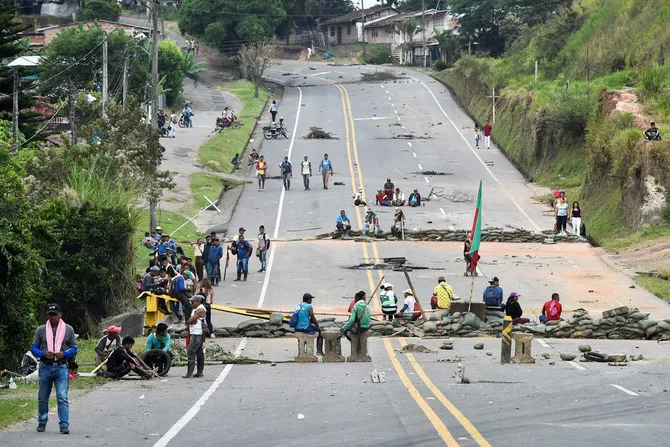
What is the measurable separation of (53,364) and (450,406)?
5732mm

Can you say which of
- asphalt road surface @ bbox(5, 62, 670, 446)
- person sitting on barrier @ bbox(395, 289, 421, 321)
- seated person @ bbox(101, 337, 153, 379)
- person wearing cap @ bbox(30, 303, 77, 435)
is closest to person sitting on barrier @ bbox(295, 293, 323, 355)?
asphalt road surface @ bbox(5, 62, 670, 446)

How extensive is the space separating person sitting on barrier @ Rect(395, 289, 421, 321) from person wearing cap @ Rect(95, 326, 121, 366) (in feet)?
32.9

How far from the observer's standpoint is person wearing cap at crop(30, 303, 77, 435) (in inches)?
607

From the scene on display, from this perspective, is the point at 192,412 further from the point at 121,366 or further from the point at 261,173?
the point at 261,173

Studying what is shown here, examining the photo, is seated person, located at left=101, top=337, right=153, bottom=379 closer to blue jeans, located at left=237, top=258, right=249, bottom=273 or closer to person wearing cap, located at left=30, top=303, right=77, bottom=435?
person wearing cap, located at left=30, top=303, right=77, bottom=435

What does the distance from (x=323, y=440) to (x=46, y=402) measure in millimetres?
3608

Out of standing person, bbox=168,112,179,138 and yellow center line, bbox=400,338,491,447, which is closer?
yellow center line, bbox=400,338,491,447

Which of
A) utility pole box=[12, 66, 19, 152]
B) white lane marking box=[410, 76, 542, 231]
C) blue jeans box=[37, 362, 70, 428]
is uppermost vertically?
utility pole box=[12, 66, 19, 152]

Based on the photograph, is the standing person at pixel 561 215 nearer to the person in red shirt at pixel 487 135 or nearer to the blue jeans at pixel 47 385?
the person in red shirt at pixel 487 135

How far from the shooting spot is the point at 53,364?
15.7 m

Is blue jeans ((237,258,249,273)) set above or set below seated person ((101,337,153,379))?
below

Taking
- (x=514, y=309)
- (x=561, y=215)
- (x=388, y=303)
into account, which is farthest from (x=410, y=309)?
(x=561, y=215)

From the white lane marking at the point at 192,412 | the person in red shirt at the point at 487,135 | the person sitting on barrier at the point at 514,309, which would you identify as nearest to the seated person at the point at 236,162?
the person in red shirt at the point at 487,135

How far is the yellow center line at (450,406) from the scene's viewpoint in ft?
48.2
